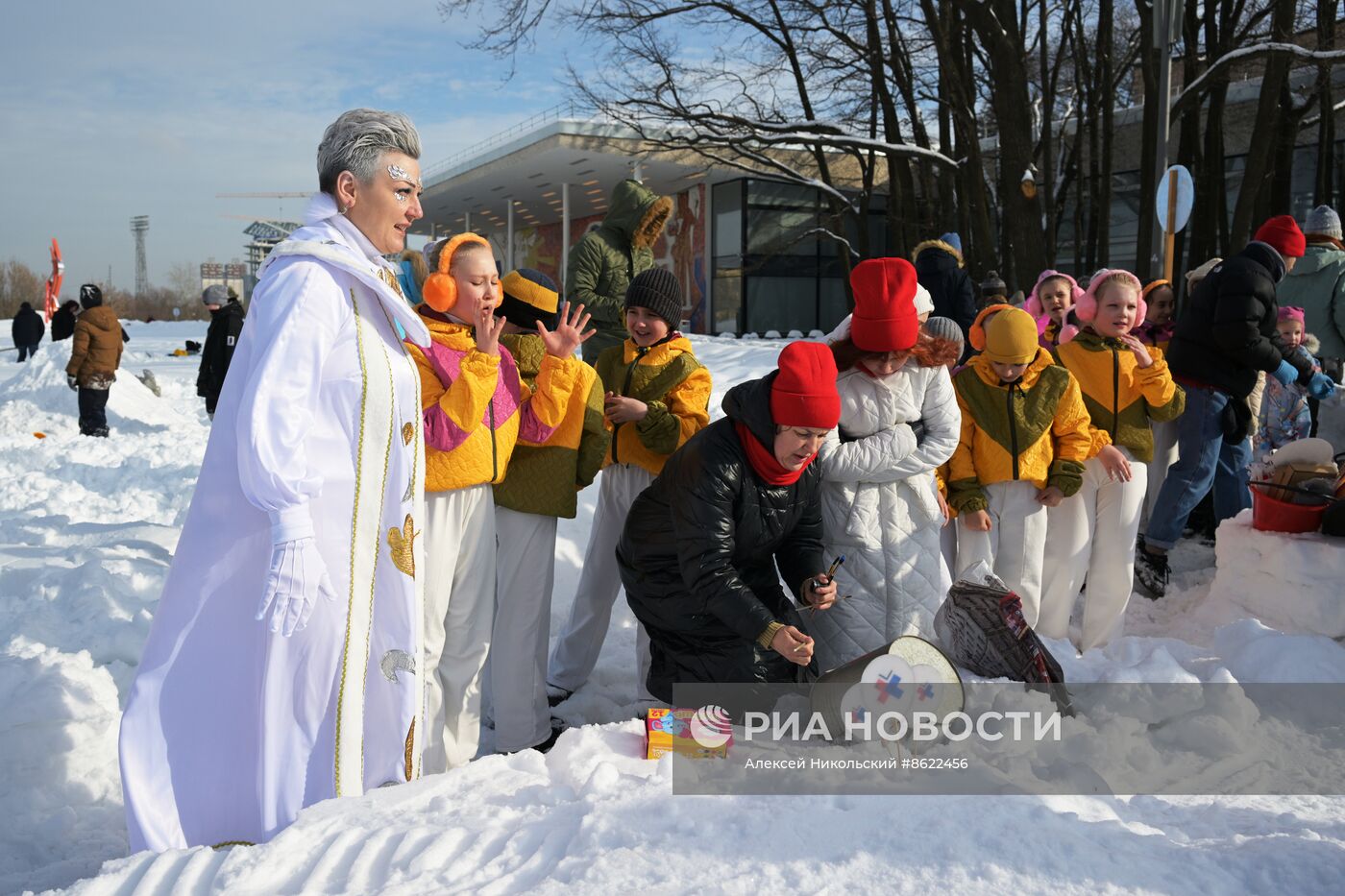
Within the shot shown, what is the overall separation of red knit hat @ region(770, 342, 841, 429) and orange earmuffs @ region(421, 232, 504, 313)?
3.57 feet

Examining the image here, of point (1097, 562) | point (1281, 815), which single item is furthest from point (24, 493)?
point (1281, 815)

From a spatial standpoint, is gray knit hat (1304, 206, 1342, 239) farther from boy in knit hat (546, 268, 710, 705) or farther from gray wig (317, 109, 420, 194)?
gray wig (317, 109, 420, 194)

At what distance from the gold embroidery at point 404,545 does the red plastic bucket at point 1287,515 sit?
14.3ft

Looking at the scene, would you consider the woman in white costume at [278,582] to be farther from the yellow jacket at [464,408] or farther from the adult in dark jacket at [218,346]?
the adult in dark jacket at [218,346]

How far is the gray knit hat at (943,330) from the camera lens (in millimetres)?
3971

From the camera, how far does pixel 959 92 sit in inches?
540

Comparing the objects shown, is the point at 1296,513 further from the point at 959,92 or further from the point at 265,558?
the point at 959,92

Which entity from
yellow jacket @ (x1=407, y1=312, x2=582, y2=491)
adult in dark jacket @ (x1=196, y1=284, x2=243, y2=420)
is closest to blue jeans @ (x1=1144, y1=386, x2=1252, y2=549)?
yellow jacket @ (x1=407, y1=312, x2=582, y2=491)

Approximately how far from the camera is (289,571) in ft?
7.64

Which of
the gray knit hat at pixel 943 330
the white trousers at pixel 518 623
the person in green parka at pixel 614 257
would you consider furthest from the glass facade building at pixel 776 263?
the white trousers at pixel 518 623

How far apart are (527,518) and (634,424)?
0.65 metres

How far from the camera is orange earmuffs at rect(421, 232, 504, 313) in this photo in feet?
11.2

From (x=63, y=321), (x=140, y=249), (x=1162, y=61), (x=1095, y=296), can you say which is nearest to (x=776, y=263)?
(x=63, y=321)

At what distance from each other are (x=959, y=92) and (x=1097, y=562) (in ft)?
34.4
